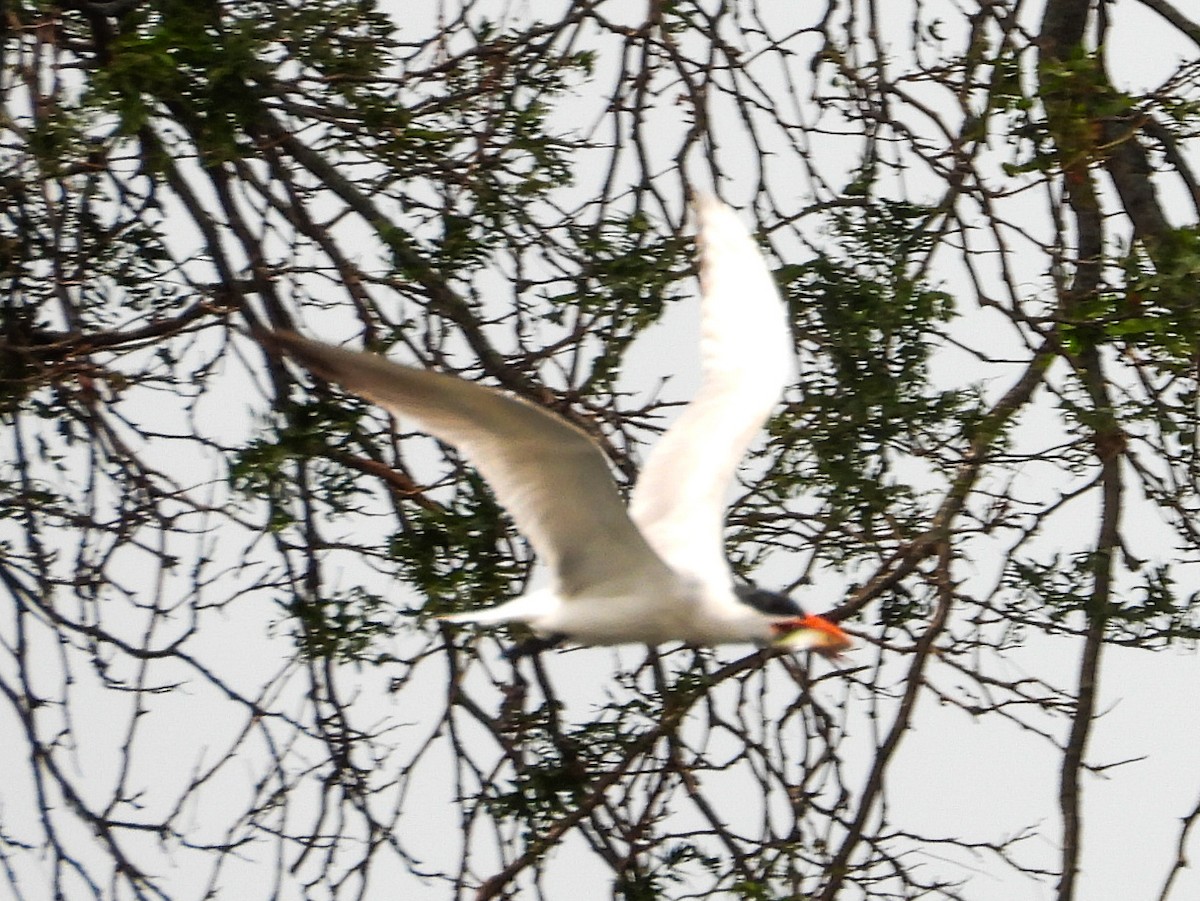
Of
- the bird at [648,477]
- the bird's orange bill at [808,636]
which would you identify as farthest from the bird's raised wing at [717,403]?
the bird's orange bill at [808,636]

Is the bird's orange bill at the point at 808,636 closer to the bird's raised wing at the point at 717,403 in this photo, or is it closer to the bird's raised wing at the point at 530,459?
the bird's raised wing at the point at 717,403

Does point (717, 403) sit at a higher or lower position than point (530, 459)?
higher

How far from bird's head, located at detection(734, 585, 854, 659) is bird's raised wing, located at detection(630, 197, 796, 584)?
0.26 ft

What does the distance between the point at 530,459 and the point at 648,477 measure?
1.97 feet

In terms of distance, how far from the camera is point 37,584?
3.95 metres

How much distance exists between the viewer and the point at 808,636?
3.53m

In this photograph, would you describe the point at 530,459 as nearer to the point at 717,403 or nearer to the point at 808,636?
the point at 808,636

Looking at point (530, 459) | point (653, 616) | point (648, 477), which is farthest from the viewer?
point (648, 477)

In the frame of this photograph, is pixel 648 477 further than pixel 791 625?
Yes

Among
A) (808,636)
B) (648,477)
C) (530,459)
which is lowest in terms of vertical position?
(808,636)

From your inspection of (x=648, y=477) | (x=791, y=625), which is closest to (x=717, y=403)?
(x=648, y=477)

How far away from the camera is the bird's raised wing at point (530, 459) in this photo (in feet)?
10.1

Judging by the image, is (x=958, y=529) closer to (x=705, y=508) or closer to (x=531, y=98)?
(x=705, y=508)

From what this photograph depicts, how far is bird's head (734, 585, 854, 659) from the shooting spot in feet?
11.4
